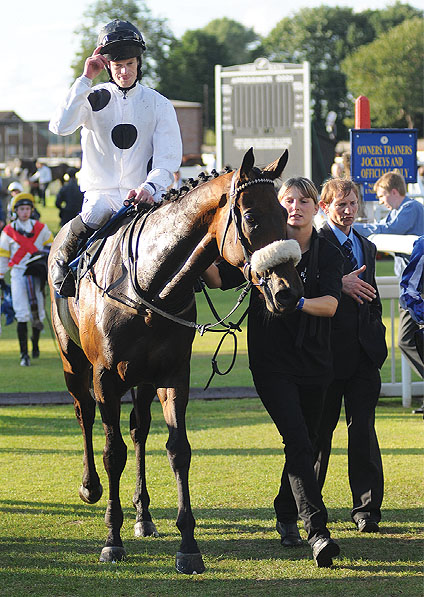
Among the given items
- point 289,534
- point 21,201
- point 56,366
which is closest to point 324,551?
point 289,534

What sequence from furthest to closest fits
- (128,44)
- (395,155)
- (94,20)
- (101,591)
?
1. (94,20)
2. (395,155)
3. (128,44)
4. (101,591)

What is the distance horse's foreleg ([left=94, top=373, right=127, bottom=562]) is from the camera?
5.34 m

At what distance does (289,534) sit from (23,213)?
27.7ft

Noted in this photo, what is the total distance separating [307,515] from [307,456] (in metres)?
0.32

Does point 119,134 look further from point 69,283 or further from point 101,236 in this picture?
point 69,283

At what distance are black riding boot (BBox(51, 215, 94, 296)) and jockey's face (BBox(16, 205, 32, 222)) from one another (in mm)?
7002

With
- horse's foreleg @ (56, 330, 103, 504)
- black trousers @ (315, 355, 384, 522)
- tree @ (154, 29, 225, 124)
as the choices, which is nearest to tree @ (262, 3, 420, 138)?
tree @ (154, 29, 225, 124)

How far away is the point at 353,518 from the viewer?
19.2 ft

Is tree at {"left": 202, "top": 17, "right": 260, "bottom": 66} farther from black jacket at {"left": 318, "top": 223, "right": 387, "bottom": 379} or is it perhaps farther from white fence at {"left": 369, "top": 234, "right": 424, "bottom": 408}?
black jacket at {"left": 318, "top": 223, "right": 387, "bottom": 379}

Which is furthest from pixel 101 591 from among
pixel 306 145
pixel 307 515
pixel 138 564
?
pixel 306 145

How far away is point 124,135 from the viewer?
587cm

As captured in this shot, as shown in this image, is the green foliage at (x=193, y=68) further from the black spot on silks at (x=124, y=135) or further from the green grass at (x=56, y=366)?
the black spot on silks at (x=124, y=135)

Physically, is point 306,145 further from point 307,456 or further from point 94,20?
point 94,20

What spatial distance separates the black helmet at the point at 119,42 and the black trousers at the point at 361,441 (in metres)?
2.30
